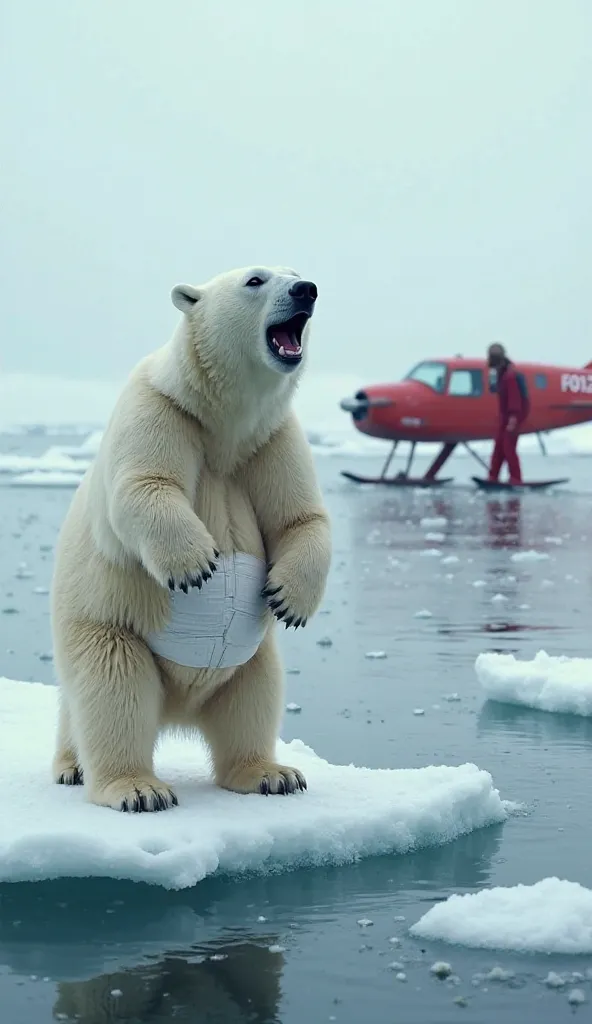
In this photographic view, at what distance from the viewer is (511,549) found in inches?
437

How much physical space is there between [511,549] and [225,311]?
7.82 meters

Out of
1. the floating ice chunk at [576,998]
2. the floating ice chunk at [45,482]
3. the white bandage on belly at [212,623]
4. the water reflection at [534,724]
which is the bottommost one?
the floating ice chunk at [45,482]

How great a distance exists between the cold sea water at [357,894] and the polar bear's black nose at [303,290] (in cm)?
134

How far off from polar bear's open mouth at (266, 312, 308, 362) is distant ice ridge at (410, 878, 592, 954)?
53.4 inches

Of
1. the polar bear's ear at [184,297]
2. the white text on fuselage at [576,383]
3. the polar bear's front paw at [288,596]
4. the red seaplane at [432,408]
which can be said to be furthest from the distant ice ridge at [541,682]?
the white text on fuselage at [576,383]

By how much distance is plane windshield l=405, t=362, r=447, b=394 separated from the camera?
20547mm

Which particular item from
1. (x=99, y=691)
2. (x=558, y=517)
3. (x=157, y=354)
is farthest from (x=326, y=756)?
(x=558, y=517)

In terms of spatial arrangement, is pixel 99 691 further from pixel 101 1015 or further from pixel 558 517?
pixel 558 517

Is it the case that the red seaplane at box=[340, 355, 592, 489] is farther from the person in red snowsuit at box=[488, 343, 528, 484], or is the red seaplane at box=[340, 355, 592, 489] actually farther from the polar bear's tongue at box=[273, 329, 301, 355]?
the polar bear's tongue at box=[273, 329, 301, 355]

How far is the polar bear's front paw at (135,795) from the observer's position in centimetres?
332

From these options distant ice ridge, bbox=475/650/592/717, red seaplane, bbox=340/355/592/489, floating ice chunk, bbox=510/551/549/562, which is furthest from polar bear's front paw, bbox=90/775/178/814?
Result: red seaplane, bbox=340/355/592/489

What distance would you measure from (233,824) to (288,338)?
46.3 inches

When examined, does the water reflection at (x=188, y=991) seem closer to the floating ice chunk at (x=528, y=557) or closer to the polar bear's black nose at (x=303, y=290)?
the polar bear's black nose at (x=303, y=290)

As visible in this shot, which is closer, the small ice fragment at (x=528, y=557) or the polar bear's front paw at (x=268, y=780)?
the polar bear's front paw at (x=268, y=780)
